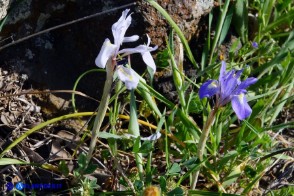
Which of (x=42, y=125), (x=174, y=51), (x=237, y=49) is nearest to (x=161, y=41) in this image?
(x=174, y=51)

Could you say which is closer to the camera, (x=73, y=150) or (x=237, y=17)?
(x=73, y=150)

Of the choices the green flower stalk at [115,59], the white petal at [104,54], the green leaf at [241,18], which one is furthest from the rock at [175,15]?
the white petal at [104,54]

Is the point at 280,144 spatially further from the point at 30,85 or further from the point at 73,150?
the point at 30,85

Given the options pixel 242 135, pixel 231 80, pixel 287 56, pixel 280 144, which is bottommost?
pixel 280 144

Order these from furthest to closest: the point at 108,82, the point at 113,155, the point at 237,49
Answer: the point at 237,49 < the point at 113,155 < the point at 108,82

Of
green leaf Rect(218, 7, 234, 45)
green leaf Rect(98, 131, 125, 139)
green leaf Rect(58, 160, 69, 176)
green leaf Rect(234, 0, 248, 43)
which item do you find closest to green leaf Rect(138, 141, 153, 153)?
green leaf Rect(98, 131, 125, 139)

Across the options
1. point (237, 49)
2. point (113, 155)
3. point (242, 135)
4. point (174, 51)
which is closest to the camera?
point (113, 155)

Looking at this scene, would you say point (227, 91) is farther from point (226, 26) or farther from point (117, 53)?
point (226, 26)

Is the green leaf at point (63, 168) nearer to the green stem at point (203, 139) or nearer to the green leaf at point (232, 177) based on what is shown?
the green stem at point (203, 139)
